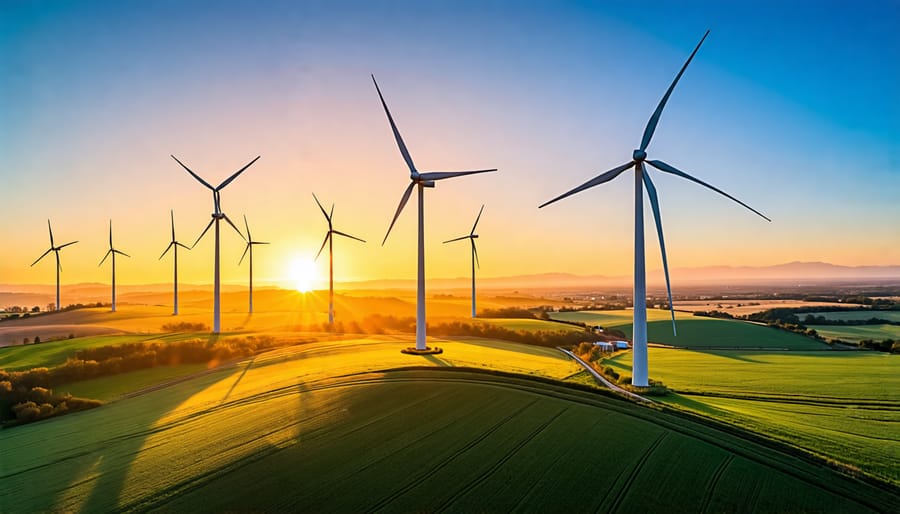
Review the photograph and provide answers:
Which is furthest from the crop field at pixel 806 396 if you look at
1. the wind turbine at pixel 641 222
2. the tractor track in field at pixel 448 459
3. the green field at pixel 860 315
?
the green field at pixel 860 315

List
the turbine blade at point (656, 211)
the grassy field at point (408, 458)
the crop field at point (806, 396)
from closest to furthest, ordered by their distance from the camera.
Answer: the grassy field at point (408, 458) → the crop field at point (806, 396) → the turbine blade at point (656, 211)

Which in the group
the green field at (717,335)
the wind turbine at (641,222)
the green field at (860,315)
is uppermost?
the wind turbine at (641,222)

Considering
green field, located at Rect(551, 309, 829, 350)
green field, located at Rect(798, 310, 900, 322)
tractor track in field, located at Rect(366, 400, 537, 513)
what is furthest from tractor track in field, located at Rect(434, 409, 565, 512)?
green field, located at Rect(798, 310, 900, 322)

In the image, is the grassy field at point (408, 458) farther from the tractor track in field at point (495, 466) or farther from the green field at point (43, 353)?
the green field at point (43, 353)

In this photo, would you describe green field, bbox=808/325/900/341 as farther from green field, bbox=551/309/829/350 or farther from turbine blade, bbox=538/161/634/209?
turbine blade, bbox=538/161/634/209

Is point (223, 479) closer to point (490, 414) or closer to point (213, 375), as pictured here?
point (490, 414)

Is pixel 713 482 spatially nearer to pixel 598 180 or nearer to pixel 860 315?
pixel 598 180

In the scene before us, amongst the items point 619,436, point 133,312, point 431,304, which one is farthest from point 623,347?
point 133,312
